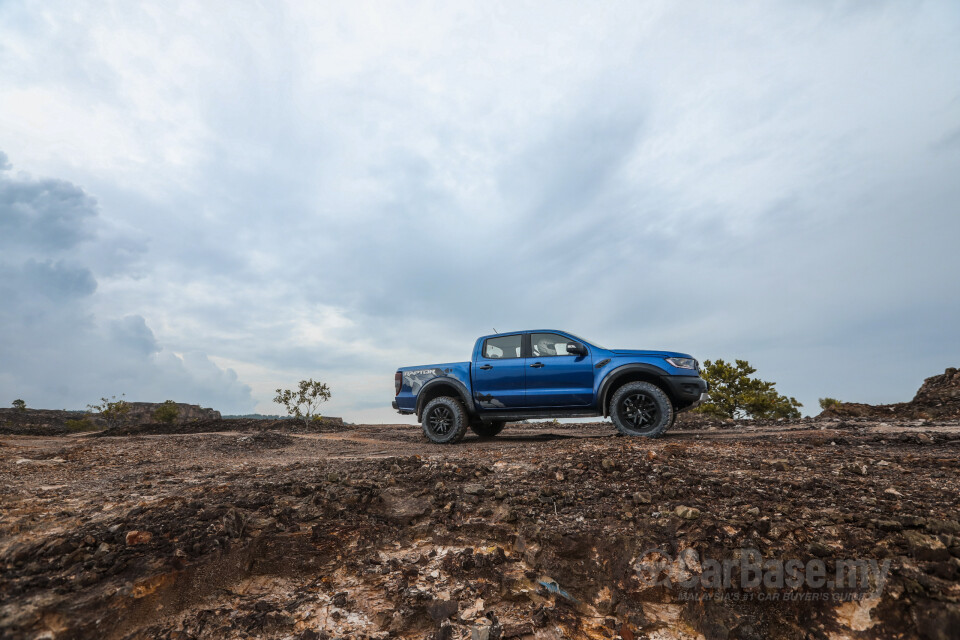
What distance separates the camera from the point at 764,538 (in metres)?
3.32

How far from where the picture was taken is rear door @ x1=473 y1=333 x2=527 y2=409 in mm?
9250

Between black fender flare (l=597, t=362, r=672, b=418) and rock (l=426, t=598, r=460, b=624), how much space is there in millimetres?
6001

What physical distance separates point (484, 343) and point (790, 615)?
7.21 meters

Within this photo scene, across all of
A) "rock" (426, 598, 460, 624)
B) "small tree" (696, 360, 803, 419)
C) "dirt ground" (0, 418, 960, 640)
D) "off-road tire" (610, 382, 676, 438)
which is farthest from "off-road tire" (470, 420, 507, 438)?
"small tree" (696, 360, 803, 419)

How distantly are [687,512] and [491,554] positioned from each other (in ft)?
→ 5.02

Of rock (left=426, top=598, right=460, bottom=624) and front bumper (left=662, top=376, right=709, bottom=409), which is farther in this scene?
front bumper (left=662, top=376, right=709, bottom=409)

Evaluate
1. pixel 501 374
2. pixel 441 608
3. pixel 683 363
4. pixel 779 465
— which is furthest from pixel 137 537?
pixel 683 363

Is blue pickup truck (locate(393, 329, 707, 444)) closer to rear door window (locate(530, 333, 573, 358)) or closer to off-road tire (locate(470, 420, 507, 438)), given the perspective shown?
rear door window (locate(530, 333, 573, 358))

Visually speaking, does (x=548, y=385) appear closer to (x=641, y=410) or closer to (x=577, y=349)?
(x=577, y=349)

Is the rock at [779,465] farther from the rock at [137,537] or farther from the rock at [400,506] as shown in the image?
the rock at [137,537]

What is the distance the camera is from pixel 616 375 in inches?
333

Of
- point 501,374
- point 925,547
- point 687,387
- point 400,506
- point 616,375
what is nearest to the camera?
point 925,547

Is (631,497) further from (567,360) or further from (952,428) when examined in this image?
(952,428)

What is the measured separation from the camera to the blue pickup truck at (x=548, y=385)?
837 centimetres
